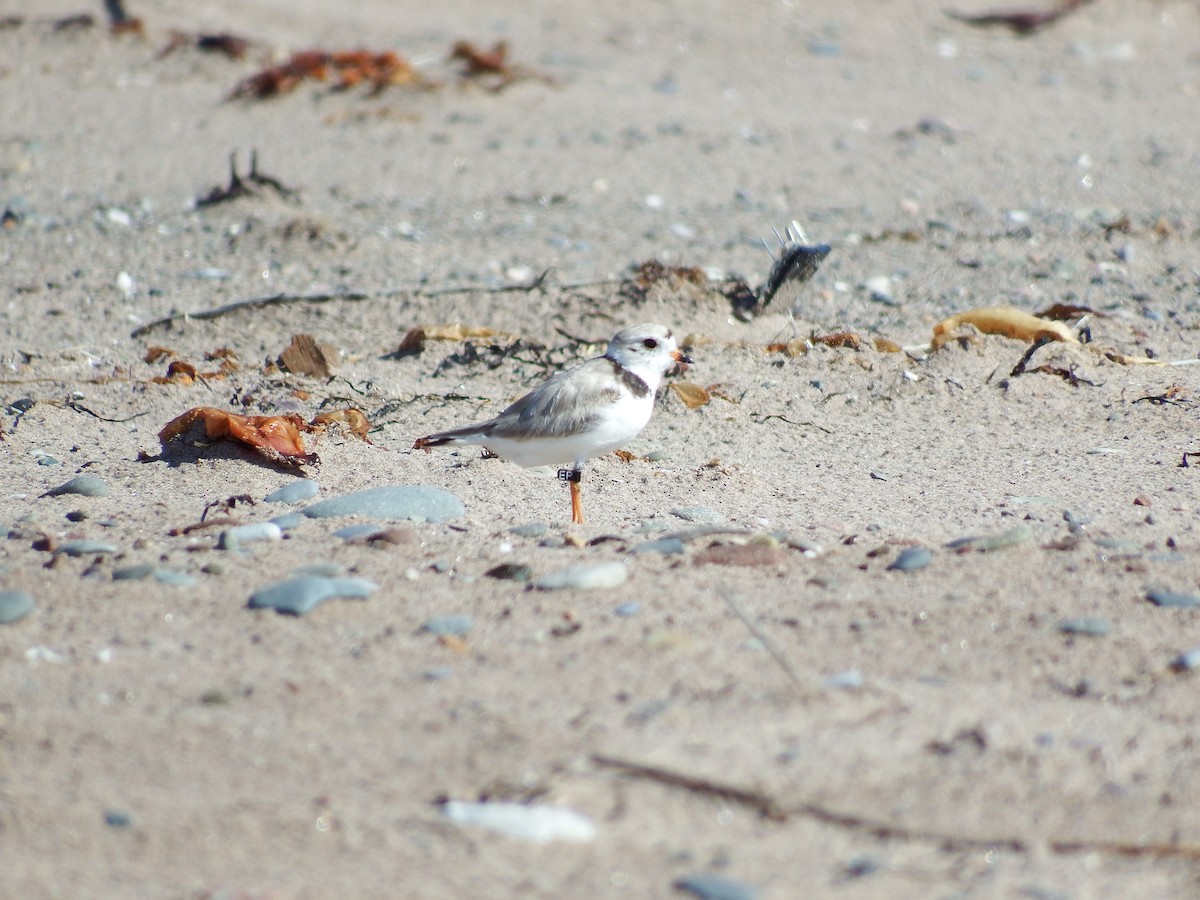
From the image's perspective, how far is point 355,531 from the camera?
3693 mm

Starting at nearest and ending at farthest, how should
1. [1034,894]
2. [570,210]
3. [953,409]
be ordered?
1. [1034,894]
2. [953,409]
3. [570,210]

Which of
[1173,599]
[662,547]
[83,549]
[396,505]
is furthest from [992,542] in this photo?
[83,549]

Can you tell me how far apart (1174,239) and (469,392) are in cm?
385

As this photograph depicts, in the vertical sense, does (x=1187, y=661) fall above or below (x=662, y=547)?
above

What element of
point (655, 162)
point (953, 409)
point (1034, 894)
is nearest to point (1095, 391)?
point (953, 409)

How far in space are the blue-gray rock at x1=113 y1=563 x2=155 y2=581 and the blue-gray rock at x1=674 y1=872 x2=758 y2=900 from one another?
173 cm

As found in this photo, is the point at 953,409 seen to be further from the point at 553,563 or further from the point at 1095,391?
the point at 553,563

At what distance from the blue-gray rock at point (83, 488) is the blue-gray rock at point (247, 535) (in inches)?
26.4

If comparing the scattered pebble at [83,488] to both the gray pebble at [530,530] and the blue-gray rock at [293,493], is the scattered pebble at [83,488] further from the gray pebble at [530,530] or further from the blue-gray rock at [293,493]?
the gray pebble at [530,530]

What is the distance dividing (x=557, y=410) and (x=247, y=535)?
3.43 feet

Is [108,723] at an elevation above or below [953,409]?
above

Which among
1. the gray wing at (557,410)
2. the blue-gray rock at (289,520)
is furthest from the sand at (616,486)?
the gray wing at (557,410)

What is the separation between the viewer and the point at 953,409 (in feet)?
16.7

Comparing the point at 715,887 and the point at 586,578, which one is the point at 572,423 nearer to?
the point at 586,578
